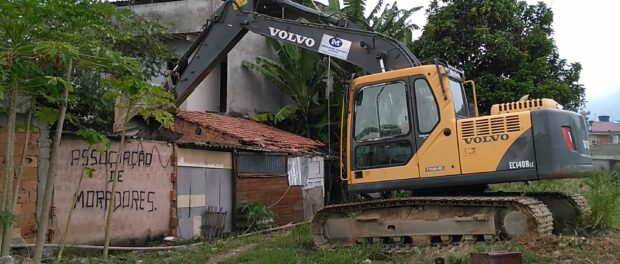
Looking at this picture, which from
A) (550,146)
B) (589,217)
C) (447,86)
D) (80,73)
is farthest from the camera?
(80,73)

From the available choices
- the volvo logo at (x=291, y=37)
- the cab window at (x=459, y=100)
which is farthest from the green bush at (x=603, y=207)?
the volvo logo at (x=291, y=37)

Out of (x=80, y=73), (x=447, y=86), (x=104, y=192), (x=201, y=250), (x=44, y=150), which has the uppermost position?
(x=80, y=73)

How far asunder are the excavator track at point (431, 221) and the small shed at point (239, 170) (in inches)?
131

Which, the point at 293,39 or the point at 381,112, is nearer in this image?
→ the point at 381,112

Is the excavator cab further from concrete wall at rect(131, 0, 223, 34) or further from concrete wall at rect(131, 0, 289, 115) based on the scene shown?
concrete wall at rect(131, 0, 223, 34)

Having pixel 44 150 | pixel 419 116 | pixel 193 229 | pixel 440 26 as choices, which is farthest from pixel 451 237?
pixel 440 26

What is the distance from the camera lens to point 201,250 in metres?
9.71

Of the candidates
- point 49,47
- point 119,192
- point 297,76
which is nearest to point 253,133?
point 297,76

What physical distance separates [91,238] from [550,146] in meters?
6.93

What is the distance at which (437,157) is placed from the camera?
8.48m

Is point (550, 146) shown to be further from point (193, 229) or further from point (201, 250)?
point (193, 229)

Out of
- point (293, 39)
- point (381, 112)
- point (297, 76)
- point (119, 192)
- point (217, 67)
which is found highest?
point (217, 67)

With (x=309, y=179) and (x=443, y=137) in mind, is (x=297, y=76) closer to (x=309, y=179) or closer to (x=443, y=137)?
(x=309, y=179)

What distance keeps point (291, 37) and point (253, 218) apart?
162 inches
